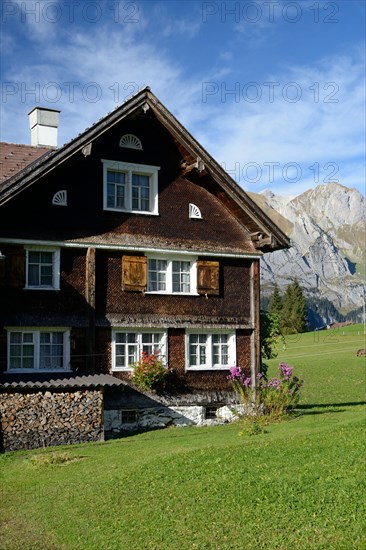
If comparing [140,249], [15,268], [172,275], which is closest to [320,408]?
Result: [172,275]

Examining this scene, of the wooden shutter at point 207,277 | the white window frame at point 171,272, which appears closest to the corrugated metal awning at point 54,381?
the white window frame at point 171,272

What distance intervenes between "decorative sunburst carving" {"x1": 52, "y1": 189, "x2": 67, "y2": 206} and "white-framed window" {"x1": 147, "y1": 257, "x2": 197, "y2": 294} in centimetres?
370

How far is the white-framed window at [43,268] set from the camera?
22.5m

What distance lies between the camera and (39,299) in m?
22.4

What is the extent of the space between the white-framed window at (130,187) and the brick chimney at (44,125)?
156 inches

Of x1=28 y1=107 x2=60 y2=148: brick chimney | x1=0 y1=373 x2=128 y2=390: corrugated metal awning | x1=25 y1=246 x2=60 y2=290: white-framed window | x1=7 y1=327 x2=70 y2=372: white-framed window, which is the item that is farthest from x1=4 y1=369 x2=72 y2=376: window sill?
x1=28 y1=107 x2=60 y2=148: brick chimney

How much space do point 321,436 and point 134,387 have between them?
312 inches

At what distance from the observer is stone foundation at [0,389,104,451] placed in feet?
64.8

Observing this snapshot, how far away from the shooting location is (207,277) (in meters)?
25.3

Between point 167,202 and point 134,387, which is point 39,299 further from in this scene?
point 167,202

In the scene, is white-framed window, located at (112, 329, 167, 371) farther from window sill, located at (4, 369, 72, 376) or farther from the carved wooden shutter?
the carved wooden shutter

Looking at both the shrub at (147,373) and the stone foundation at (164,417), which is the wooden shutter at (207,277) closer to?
the shrub at (147,373)

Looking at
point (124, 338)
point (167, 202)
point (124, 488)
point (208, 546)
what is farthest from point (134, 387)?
point (208, 546)

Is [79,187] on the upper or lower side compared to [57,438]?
upper
